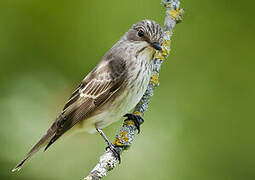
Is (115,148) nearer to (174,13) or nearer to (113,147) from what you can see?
(113,147)

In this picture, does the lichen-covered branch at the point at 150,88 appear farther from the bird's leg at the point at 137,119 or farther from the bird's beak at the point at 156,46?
the bird's beak at the point at 156,46

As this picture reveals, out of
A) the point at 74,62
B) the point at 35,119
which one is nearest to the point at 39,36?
the point at 74,62

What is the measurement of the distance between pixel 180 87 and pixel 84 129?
99cm

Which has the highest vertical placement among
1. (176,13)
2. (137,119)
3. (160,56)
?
(176,13)

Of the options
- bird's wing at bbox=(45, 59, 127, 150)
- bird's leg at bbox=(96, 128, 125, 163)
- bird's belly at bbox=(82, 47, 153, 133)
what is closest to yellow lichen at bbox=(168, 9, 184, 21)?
bird's belly at bbox=(82, 47, 153, 133)

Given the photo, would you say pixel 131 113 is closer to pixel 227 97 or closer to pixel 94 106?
pixel 94 106

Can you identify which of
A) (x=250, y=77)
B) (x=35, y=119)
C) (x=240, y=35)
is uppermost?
(x=35, y=119)

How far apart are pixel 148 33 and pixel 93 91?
774 millimetres

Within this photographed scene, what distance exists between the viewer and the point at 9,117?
4.75m

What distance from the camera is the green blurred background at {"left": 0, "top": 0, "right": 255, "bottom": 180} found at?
438 cm

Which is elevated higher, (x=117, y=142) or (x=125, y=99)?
(x=125, y=99)

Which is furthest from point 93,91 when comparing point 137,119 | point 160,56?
point 160,56

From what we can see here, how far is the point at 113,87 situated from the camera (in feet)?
15.1

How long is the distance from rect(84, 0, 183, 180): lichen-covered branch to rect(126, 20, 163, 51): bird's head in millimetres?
309
